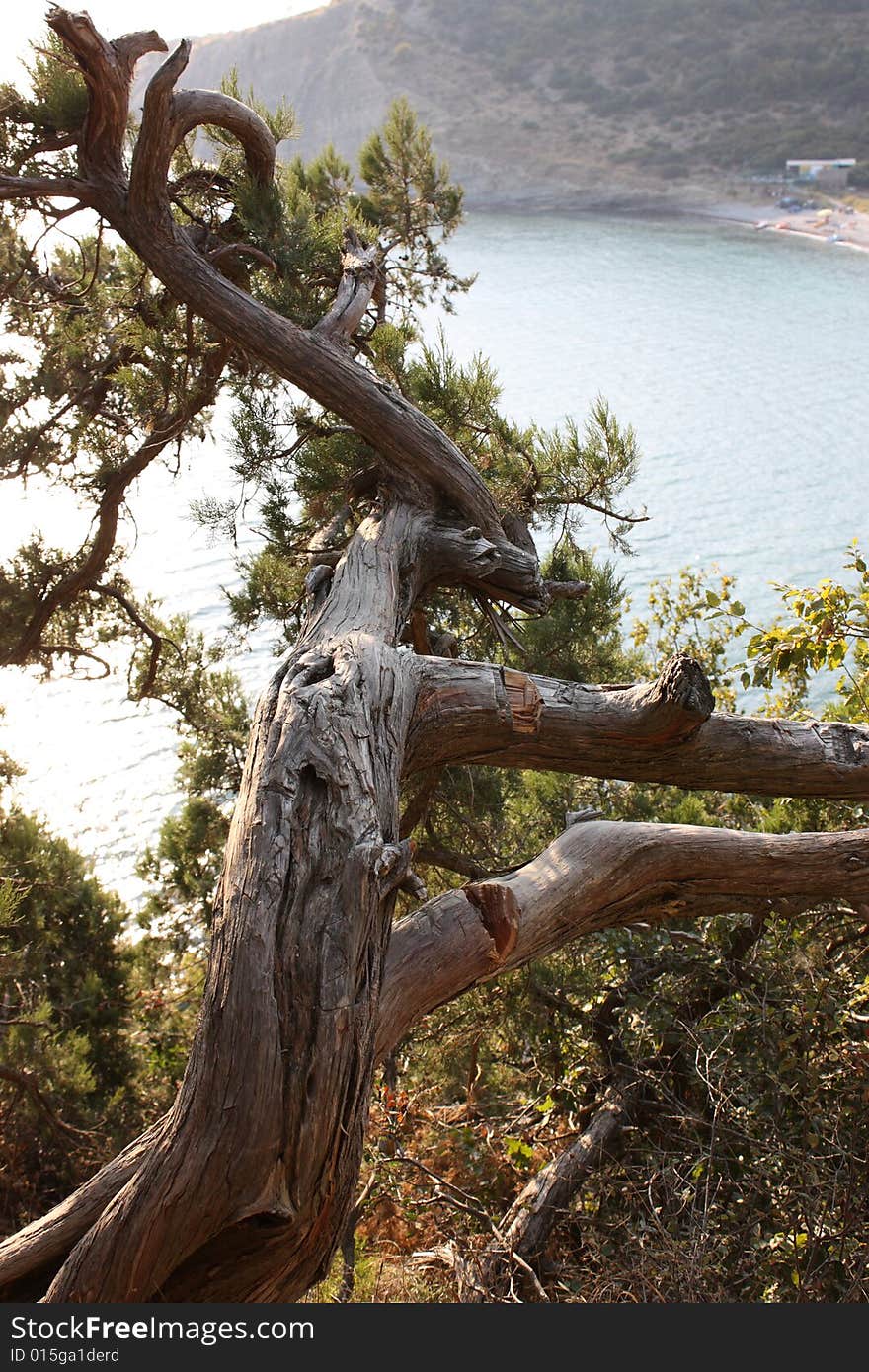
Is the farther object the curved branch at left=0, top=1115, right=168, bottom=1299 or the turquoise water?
the turquoise water

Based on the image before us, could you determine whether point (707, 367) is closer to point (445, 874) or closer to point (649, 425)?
point (649, 425)

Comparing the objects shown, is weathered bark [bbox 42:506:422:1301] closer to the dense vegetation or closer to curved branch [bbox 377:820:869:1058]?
curved branch [bbox 377:820:869:1058]

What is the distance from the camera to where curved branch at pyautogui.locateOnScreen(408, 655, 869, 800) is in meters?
1.98

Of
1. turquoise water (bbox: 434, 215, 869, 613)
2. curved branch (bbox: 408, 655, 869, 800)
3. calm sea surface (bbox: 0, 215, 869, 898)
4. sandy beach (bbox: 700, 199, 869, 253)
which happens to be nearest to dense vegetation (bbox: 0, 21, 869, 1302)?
curved branch (bbox: 408, 655, 869, 800)

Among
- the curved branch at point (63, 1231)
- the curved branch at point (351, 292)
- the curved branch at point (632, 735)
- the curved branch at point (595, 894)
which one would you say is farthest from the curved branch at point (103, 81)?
the curved branch at point (63, 1231)

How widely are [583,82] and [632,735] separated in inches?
1015

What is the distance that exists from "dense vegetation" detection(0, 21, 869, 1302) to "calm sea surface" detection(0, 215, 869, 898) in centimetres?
128

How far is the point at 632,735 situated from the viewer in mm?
2062

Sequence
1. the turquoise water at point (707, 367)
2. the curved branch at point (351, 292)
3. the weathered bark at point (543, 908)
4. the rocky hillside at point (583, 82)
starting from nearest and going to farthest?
1. the weathered bark at point (543, 908)
2. the curved branch at point (351, 292)
3. the turquoise water at point (707, 367)
4. the rocky hillside at point (583, 82)

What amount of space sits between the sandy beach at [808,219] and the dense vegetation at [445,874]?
15081mm

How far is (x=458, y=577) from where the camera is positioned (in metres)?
2.81

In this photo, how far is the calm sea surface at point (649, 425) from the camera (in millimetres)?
8219

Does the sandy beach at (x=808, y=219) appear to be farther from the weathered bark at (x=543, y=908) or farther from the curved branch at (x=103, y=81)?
the weathered bark at (x=543, y=908)

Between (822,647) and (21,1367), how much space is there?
2.17 meters
